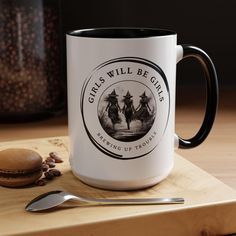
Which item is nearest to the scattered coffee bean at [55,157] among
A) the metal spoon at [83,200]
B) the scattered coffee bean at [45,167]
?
the scattered coffee bean at [45,167]

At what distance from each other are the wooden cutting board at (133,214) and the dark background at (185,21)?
58 centimetres

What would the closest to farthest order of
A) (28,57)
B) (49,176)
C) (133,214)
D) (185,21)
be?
(133,214)
(49,176)
(28,57)
(185,21)

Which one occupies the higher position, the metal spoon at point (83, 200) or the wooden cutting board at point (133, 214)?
the metal spoon at point (83, 200)

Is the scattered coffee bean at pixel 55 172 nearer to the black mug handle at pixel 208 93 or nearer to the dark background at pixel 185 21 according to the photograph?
the black mug handle at pixel 208 93

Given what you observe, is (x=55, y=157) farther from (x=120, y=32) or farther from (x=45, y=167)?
(x=120, y=32)

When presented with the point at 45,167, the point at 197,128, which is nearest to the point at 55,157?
the point at 45,167

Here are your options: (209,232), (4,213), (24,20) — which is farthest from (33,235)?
(24,20)

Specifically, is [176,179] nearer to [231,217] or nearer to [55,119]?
[231,217]

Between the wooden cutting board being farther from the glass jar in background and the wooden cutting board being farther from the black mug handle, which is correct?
the glass jar in background

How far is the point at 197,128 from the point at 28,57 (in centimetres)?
30

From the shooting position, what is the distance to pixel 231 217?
54 cm

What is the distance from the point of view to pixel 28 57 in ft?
2.84

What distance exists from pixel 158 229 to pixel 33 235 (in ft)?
0.39

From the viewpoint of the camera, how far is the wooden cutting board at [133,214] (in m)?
0.49
